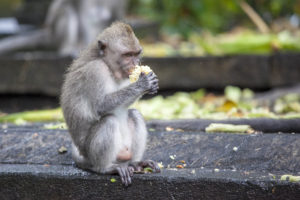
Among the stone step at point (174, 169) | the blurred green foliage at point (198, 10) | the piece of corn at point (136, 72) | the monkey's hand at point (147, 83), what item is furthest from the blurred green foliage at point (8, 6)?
the monkey's hand at point (147, 83)

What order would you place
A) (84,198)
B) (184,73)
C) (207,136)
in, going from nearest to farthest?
(84,198), (207,136), (184,73)

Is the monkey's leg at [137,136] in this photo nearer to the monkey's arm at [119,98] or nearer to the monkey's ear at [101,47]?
the monkey's arm at [119,98]

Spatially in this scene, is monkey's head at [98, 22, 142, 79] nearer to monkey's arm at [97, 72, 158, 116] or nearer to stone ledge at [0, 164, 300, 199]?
monkey's arm at [97, 72, 158, 116]

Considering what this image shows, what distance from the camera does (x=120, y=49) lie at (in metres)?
4.50

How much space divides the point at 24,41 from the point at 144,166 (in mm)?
8210

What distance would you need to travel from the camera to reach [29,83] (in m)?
10.5

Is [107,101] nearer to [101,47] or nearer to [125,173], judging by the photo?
[101,47]

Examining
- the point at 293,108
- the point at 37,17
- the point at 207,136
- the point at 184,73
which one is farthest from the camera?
the point at 37,17

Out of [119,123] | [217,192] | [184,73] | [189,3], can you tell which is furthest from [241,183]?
[189,3]

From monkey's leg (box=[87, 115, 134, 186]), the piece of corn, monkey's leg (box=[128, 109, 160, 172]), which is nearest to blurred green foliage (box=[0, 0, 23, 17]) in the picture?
monkey's leg (box=[128, 109, 160, 172])

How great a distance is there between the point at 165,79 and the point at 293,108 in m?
3.64

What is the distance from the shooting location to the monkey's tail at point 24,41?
11.8m

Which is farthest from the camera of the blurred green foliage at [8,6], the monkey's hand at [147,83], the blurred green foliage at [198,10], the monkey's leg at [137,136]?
the blurred green foliage at [8,6]

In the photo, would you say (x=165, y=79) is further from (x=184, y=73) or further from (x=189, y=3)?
(x=189, y=3)
